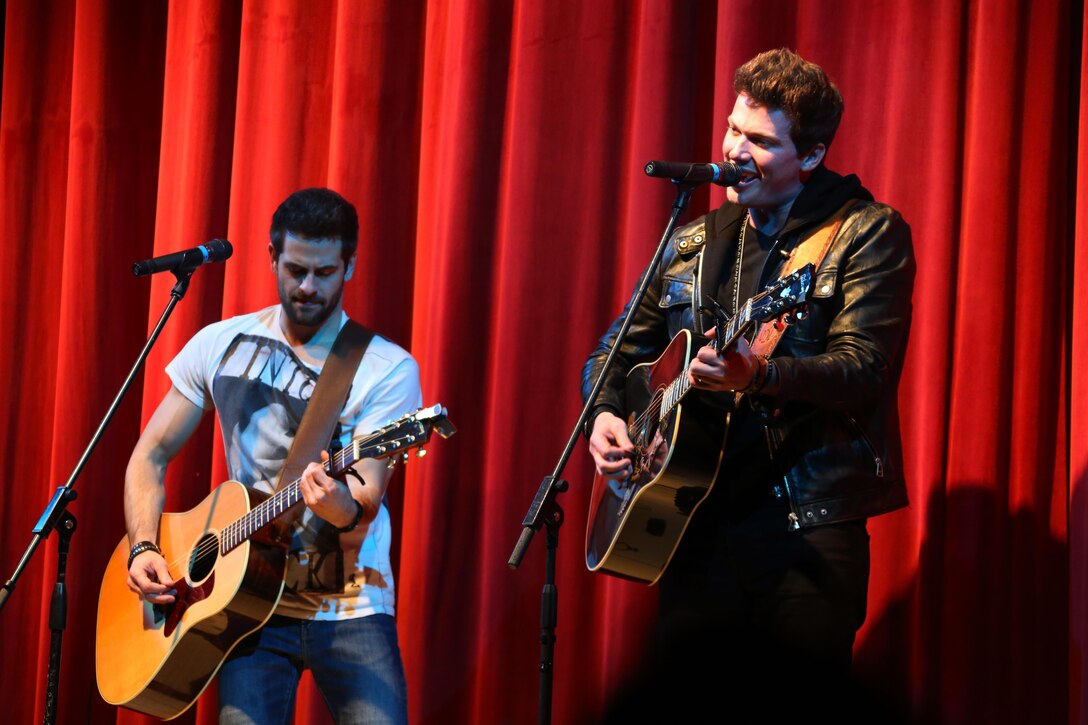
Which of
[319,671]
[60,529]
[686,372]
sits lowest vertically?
[319,671]

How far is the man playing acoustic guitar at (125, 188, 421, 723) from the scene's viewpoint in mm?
2867

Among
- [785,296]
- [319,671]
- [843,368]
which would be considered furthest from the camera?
[319,671]

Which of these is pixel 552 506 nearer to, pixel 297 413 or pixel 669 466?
pixel 669 466

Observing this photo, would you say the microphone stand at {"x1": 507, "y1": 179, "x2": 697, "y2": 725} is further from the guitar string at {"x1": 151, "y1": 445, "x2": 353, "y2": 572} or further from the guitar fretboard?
the guitar string at {"x1": 151, "y1": 445, "x2": 353, "y2": 572}

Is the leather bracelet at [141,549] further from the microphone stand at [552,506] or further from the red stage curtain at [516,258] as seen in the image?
the microphone stand at [552,506]

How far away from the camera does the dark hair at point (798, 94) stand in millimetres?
2746

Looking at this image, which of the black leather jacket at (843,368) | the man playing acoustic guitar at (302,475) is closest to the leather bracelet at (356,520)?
the man playing acoustic guitar at (302,475)

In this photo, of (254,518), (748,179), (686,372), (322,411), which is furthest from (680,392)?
(254,518)

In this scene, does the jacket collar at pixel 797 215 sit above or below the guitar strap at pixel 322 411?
above

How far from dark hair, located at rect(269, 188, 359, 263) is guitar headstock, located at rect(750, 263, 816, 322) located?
128 centimetres

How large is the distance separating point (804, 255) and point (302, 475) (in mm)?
1233

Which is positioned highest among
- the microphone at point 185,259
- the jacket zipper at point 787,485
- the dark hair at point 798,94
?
the dark hair at point 798,94

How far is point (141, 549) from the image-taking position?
3.17 meters

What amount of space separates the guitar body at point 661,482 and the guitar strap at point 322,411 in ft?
2.32
